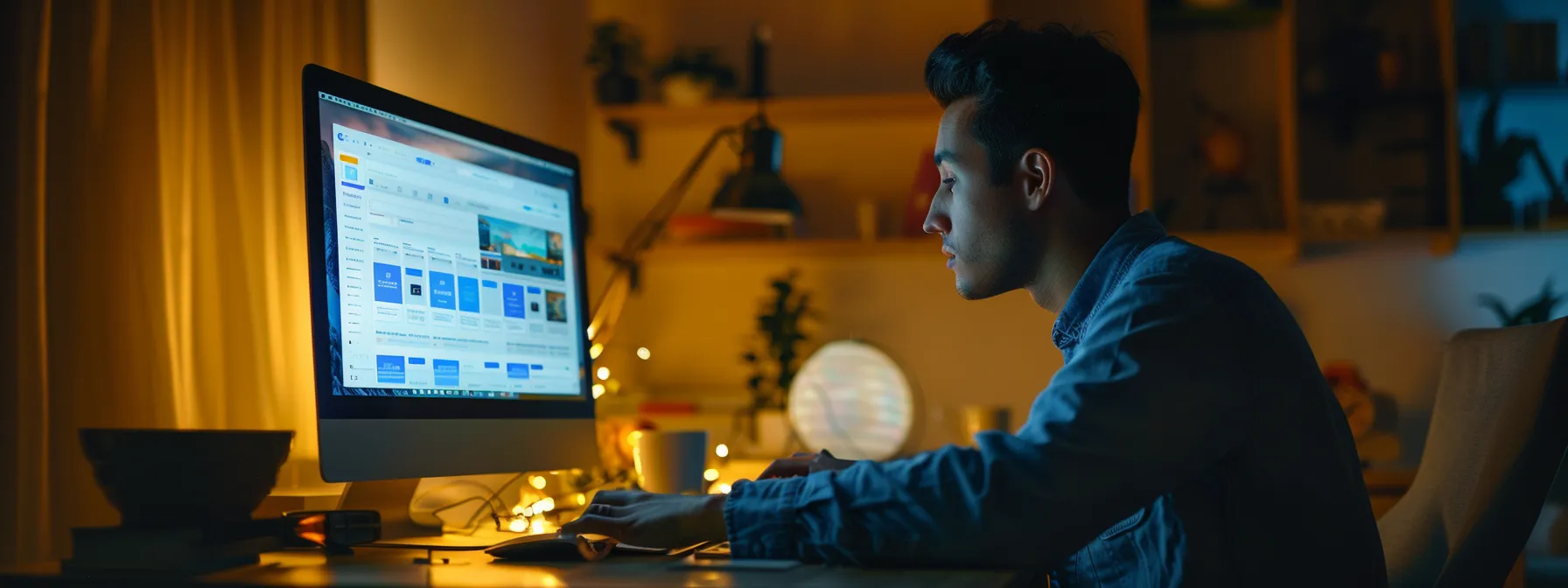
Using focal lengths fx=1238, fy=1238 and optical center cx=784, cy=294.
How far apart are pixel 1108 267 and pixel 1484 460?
1.41 feet

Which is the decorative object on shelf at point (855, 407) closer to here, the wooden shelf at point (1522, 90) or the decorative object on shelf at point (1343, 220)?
the decorative object on shelf at point (1343, 220)

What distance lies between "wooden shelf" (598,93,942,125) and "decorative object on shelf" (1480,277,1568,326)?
51.6 inches

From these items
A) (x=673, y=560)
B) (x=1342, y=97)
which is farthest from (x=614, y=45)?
(x=673, y=560)

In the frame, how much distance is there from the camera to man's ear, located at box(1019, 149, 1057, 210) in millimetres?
1147

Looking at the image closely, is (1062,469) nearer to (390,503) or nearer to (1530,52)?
(390,503)

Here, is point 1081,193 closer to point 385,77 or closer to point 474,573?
point 474,573

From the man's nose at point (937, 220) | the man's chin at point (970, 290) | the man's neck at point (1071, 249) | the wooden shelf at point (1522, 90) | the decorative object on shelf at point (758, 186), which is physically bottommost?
the man's chin at point (970, 290)

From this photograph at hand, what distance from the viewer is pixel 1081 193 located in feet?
3.82

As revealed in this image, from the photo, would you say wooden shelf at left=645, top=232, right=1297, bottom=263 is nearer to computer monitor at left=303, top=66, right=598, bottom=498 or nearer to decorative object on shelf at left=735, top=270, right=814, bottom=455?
decorative object on shelf at left=735, top=270, right=814, bottom=455

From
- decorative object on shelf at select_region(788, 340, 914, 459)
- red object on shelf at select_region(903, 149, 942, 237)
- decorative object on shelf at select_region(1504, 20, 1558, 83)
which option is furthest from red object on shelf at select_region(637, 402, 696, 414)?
decorative object on shelf at select_region(1504, 20, 1558, 83)

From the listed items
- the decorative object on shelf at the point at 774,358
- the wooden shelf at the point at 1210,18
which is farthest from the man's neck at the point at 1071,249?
the wooden shelf at the point at 1210,18

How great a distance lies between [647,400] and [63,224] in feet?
5.64

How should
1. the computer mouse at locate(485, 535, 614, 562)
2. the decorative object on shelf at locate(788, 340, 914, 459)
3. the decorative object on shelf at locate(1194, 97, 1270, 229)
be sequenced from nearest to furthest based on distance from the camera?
the computer mouse at locate(485, 535, 614, 562)
the decorative object on shelf at locate(788, 340, 914, 459)
the decorative object on shelf at locate(1194, 97, 1270, 229)

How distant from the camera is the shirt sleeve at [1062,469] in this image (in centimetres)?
84
